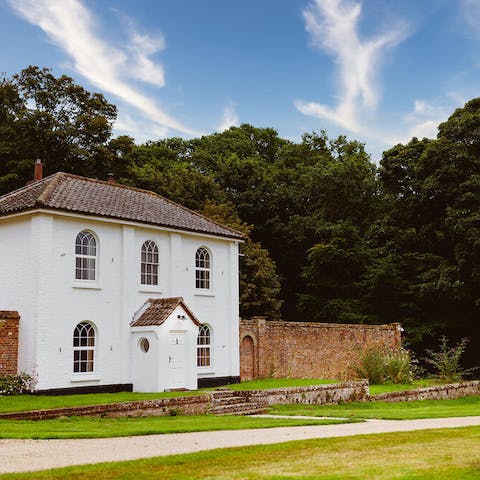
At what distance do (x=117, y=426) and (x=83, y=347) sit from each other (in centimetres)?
876

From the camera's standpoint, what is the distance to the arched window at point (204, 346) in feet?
93.0

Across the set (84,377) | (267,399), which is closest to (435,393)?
(267,399)

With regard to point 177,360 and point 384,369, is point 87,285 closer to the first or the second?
point 177,360

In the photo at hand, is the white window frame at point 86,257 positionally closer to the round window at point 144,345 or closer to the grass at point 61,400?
the round window at point 144,345

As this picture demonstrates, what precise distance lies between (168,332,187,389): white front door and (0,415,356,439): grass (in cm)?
608

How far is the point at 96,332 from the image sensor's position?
24469 millimetres

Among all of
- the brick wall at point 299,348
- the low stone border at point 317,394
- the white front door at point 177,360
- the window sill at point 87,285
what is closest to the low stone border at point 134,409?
the low stone border at point 317,394

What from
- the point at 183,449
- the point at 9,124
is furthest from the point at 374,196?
the point at 183,449

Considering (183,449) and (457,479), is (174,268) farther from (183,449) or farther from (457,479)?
(457,479)

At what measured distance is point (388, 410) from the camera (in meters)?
22.4

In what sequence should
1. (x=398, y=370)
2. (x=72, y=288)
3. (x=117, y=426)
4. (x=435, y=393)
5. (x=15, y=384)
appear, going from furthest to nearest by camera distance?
(x=398, y=370) < (x=435, y=393) < (x=72, y=288) < (x=15, y=384) < (x=117, y=426)

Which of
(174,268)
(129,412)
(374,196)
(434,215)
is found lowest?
(129,412)

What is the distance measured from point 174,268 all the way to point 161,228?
70.8 inches

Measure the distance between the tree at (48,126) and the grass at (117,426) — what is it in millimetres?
27080
